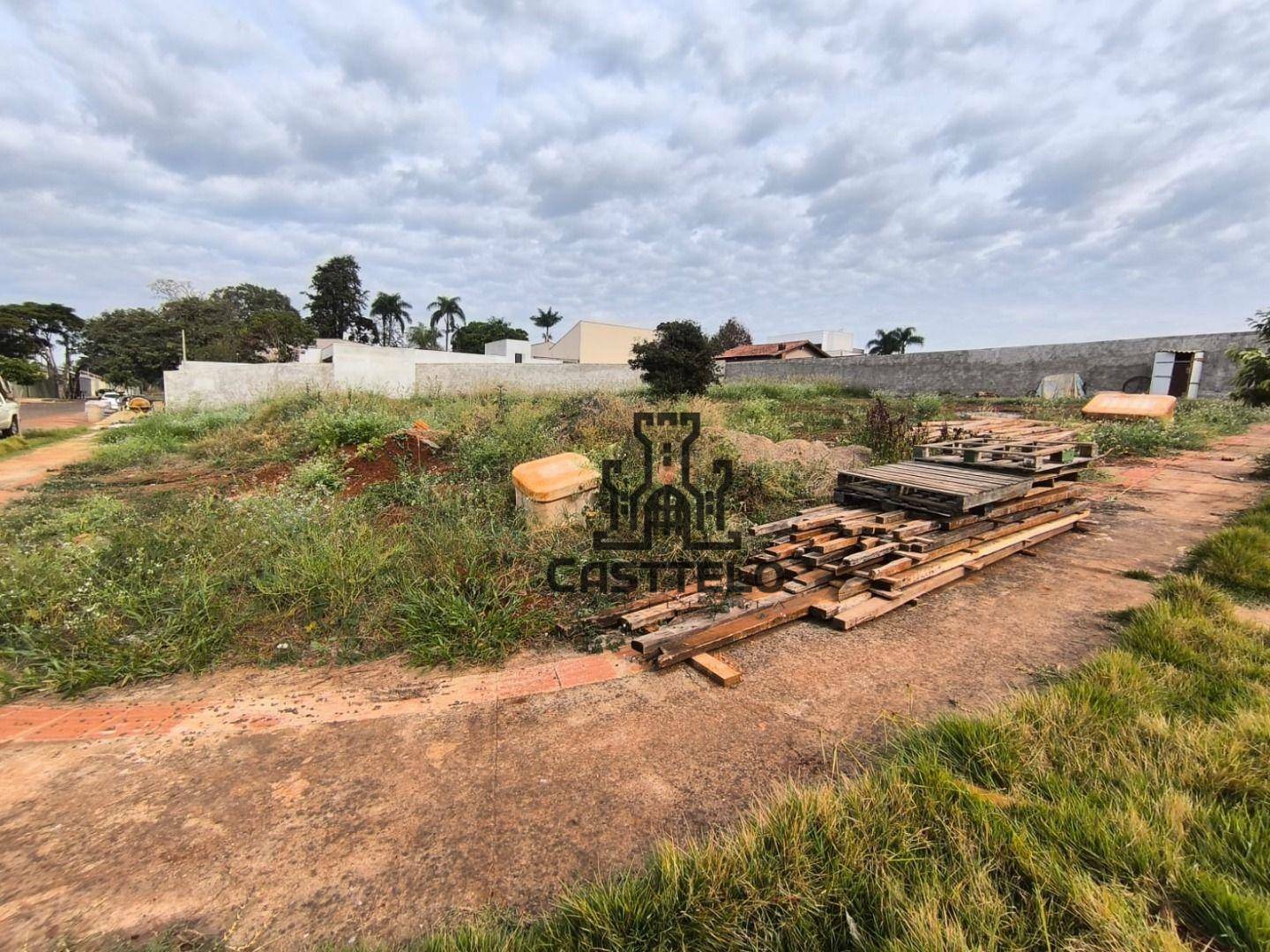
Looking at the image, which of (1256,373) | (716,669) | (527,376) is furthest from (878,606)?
(527,376)

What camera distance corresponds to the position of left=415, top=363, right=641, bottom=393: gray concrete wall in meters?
19.5

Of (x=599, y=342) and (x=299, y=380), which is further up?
(x=599, y=342)

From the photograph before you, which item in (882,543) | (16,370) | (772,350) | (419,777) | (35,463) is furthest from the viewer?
(772,350)

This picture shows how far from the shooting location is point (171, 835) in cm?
170

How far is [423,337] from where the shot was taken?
156 ft

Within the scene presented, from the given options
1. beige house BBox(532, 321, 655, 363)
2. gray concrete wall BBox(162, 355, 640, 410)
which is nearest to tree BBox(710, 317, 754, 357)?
beige house BBox(532, 321, 655, 363)

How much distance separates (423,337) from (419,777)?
51.5 m

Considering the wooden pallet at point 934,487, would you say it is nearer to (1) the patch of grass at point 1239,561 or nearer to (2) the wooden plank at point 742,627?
(1) the patch of grass at point 1239,561

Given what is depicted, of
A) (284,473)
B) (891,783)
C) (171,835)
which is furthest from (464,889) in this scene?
(284,473)

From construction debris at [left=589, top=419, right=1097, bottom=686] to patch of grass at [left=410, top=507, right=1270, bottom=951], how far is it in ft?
3.30

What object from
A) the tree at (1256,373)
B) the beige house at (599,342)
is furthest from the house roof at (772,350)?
the tree at (1256,373)

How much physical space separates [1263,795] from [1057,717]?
20.3 inches

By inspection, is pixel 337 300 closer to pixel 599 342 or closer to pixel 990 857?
pixel 599 342

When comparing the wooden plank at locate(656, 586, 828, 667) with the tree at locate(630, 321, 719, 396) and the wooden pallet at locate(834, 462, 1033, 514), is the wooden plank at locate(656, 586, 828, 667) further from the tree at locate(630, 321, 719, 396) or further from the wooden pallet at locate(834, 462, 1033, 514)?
the tree at locate(630, 321, 719, 396)
